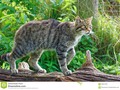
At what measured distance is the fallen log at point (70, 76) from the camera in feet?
7.91

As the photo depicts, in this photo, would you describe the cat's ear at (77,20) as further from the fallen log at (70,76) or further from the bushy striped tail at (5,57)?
the bushy striped tail at (5,57)

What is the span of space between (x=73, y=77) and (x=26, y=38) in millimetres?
Result: 311

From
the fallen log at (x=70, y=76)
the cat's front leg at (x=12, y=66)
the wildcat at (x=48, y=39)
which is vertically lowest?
the fallen log at (x=70, y=76)

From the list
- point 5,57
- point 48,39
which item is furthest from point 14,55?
point 48,39

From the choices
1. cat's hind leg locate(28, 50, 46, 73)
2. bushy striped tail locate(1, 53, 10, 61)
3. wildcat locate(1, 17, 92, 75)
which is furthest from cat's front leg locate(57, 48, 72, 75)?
bushy striped tail locate(1, 53, 10, 61)

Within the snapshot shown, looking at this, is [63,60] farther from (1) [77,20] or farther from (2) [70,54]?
(1) [77,20]

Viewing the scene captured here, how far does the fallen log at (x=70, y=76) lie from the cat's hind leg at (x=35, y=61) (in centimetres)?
5

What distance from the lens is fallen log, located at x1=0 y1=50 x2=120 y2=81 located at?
241cm

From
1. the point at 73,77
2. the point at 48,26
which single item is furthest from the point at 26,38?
the point at 73,77

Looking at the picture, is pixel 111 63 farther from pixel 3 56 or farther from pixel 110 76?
pixel 3 56

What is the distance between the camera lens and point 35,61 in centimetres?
257

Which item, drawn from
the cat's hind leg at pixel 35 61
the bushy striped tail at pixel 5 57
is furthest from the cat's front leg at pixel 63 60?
the bushy striped tail at pixel 5 57

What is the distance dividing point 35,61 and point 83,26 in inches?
11.7

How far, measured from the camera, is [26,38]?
2545mm
